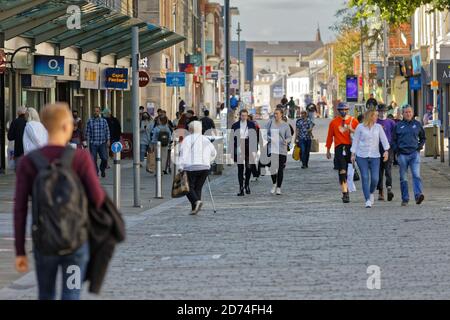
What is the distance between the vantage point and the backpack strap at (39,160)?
7.74 metres

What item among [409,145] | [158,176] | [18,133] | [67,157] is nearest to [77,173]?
[67,157]

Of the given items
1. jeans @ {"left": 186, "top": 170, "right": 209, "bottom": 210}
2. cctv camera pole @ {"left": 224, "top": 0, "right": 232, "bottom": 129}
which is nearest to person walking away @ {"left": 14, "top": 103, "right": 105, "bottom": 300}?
jeans @ {"left": 186, "top": 170, "right": 209, "bottom": 210}

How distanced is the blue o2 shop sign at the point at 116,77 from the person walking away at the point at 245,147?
15.9 metres

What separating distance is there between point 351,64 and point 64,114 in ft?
379

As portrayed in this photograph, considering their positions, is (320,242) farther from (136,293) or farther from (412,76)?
(412,76)

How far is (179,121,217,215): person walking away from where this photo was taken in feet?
67.7

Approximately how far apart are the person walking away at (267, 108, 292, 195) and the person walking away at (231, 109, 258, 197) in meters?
0.35

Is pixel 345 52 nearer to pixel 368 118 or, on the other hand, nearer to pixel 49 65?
pixel 49 65

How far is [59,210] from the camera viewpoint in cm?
752

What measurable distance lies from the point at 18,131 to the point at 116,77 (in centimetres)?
1724

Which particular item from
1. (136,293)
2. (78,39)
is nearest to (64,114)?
(136,293)

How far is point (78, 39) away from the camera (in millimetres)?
37250

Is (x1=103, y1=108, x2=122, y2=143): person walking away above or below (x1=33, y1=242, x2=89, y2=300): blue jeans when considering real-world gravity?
above

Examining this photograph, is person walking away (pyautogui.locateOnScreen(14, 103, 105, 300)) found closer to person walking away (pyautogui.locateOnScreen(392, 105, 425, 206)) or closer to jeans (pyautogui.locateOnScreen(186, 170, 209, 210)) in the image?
jeans (pyautogui.locateOnScreen(186, 170, 209, 210))
